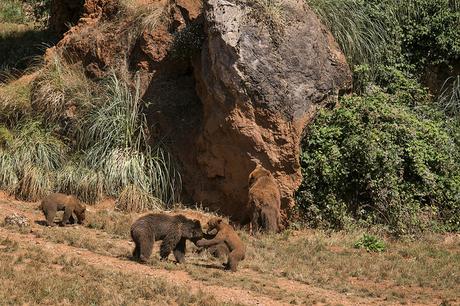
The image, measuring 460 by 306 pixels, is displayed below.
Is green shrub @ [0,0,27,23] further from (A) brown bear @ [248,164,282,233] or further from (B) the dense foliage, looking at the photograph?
(A) brown bear @ [248,164,282,233]

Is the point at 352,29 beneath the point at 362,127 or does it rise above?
above

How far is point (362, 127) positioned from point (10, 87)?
28.3ft

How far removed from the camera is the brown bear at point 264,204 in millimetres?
17203

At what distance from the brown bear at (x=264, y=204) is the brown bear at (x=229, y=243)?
252 centimetres

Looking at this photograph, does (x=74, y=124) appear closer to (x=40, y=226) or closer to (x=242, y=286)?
(x=40, y=226)

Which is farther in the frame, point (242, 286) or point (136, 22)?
point (136, 22)

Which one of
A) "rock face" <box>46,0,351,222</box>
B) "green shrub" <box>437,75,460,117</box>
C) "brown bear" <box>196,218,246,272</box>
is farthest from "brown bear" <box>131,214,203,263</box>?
"green shrub" <box>437,75,460,117</box>

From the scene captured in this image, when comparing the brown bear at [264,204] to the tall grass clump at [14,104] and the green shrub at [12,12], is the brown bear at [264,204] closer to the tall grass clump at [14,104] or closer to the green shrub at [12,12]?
the tall grass clump at [14,104]

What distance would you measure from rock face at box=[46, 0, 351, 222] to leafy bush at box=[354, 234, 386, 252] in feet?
6.45

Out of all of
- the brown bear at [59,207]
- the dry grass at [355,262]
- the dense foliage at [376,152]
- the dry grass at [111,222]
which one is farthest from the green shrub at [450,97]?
the brown bear at [59,207]

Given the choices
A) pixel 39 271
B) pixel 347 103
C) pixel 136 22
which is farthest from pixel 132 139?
pixel 39 271

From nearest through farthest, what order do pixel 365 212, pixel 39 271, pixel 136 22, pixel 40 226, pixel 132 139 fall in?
pixel 39 271, pixel 40 226, pixel 365 212, pixel 132 139, pixel 136 22

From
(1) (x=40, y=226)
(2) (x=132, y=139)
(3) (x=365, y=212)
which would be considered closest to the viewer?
(1) (x=40, y=226)

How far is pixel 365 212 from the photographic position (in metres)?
18.2
